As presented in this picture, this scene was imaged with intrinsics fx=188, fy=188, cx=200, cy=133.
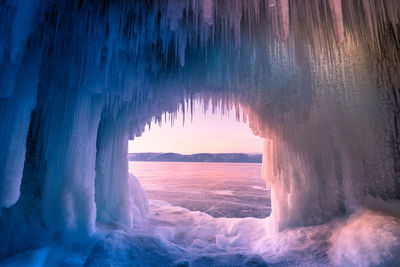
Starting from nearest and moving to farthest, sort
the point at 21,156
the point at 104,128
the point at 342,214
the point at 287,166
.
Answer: the point at 21,156
the point at 342,214
the point at 287,166
the point at 104,128

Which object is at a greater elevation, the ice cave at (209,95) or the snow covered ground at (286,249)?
the ice cave at (209,95)

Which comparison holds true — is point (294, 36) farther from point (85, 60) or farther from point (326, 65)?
point (85, 60)

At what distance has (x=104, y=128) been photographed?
6055mm

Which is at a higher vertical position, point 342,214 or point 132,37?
point 132,37

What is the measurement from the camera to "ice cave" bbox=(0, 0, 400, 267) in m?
2.89

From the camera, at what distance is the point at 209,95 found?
583 cm

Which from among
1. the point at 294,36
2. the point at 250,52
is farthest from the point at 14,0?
the point at 294,36

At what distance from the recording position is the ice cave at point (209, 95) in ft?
9.50

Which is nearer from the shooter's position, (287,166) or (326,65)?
(326,65)

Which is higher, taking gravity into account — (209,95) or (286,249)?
(209,95)

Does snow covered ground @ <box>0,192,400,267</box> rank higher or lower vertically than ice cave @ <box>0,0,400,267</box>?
lower

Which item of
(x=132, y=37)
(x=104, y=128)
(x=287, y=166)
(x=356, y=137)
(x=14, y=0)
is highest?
(x=132, y=37)

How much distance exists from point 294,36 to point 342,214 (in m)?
4.14

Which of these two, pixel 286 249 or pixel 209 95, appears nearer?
pixel 286 249
